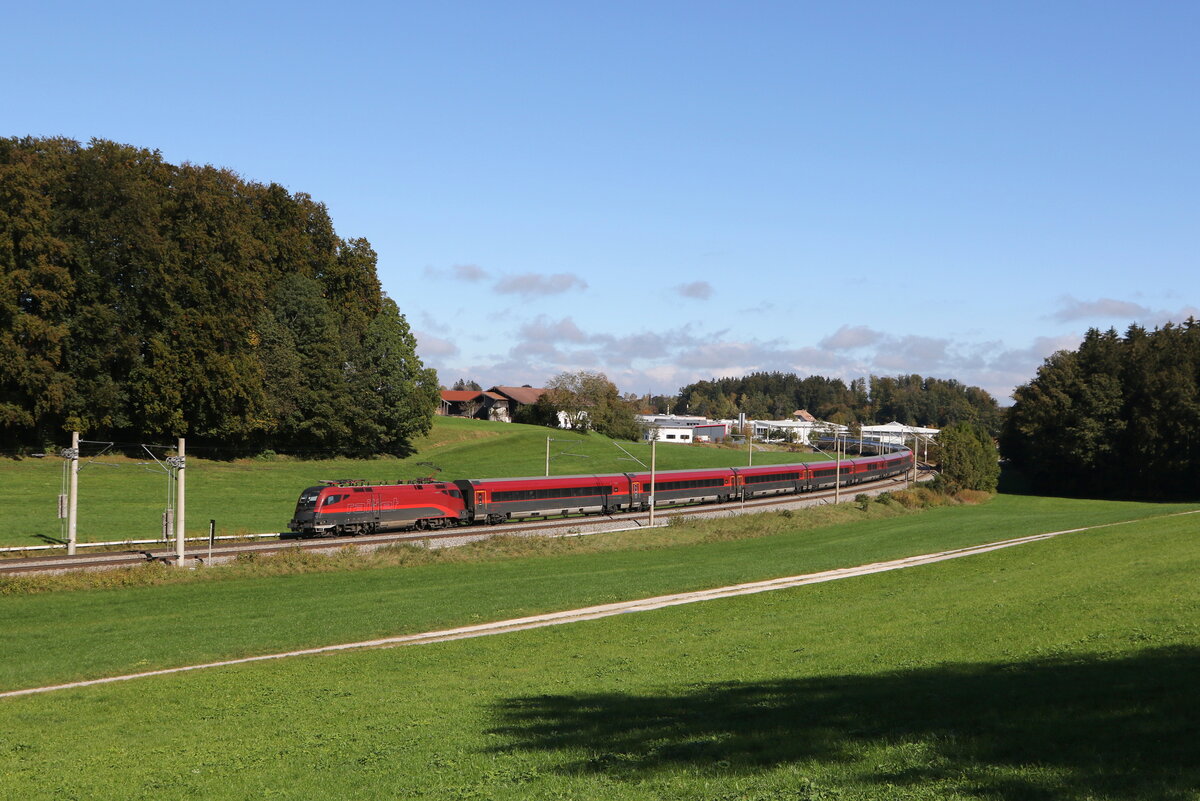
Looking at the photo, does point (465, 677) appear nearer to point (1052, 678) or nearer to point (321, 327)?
point (1052, 678)

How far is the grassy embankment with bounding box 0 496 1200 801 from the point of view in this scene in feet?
34.3

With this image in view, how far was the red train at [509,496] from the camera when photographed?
49.7 meters

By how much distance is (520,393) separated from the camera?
551 ft

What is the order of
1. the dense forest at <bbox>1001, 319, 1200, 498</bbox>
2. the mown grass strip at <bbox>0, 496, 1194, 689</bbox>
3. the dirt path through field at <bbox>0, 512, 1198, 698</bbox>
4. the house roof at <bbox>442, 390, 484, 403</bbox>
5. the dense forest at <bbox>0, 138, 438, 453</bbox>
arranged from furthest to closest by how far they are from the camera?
the house roof at <bbox>442, 390, 484, 403</bbox>
the dense forest at <bbox>1001, 319, 1200, 498</bbox>
the dense forest at <bbox>0, 138, 438, 453</bbox>
the mown grass strip at <bbox>0, 496, 1194, 689</bbox>
the dirt path through field at <bbox>0, 512, 1198, 698</bbox>

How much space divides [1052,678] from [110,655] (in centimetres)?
2241

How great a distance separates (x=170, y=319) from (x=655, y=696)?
6603 cm

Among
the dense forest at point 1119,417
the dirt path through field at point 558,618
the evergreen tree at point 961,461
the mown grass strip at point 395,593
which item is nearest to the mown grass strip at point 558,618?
the dirt path through field at point 558,618

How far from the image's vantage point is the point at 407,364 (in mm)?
89312

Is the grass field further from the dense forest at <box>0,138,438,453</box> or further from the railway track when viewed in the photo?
the railway track

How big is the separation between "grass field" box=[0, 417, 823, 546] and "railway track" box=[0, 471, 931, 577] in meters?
4.88

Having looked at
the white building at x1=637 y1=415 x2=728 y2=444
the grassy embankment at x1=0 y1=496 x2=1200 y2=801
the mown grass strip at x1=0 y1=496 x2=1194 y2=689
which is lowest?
the mown grass strip at x1=0 y1=496 x2=1194 y2=689

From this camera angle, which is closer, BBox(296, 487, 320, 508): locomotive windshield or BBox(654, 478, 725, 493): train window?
BBox(296, 487, 320, 508): locomotive windshield

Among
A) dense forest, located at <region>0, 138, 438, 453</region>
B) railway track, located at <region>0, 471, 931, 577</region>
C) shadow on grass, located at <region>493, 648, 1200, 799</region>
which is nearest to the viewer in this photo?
shadow on grass, located at <region>493, 648, 1200, 799</region>

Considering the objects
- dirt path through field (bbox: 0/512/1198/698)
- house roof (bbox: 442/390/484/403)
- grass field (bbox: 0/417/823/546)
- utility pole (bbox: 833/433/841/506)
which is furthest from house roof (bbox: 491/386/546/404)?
dirt path through field (bbox: 0/512/1198/698)
